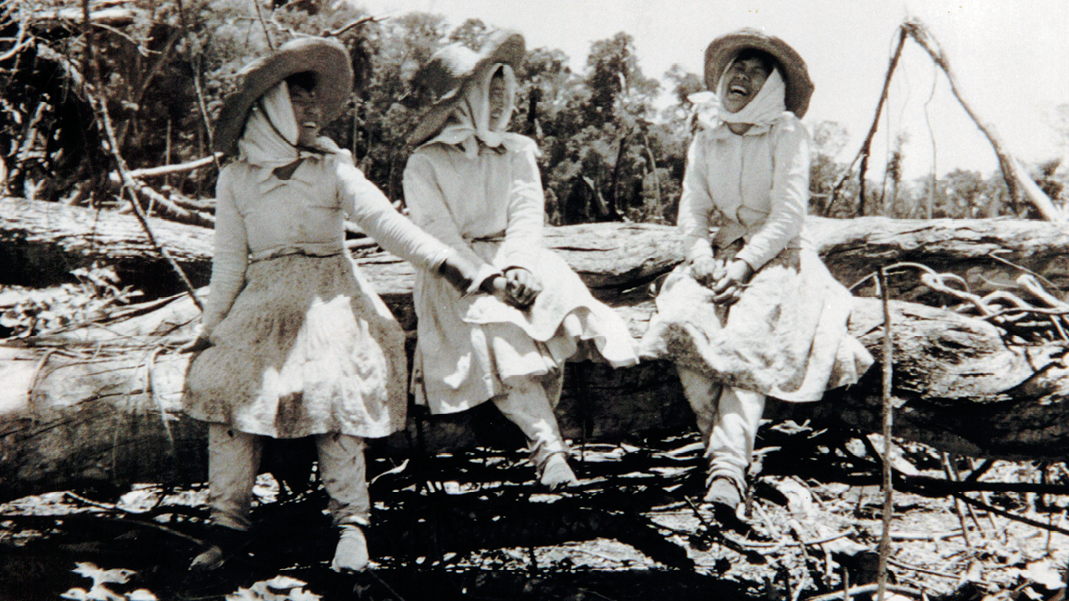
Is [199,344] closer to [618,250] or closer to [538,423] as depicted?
[538,423]

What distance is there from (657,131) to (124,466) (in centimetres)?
832

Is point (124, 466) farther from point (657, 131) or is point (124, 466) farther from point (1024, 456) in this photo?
point (657, 131)

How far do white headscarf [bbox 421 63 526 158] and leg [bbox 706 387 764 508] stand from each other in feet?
5.29

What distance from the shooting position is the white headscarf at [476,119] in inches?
145

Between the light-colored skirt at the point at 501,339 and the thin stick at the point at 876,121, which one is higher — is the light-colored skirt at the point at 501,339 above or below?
below

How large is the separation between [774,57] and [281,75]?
2360mm

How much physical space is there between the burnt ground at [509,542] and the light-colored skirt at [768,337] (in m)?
0.56

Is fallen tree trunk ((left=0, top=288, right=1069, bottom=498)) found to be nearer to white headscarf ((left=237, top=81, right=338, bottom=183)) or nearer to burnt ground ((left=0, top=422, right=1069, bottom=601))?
burnt ground ((left=0, top=422, right=1069, bottom=601))

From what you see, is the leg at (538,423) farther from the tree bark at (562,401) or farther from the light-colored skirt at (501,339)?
the tree bark at (562,401)

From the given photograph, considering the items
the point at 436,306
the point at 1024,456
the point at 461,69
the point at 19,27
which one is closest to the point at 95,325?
the point at 436,306

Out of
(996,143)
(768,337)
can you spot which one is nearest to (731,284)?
(768,337)

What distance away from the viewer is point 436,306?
3.55 meters

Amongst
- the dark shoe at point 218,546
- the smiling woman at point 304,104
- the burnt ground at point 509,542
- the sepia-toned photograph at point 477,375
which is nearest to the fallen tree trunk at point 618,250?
the sepia-toned photograph at point 477,375

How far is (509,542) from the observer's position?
4.18m
